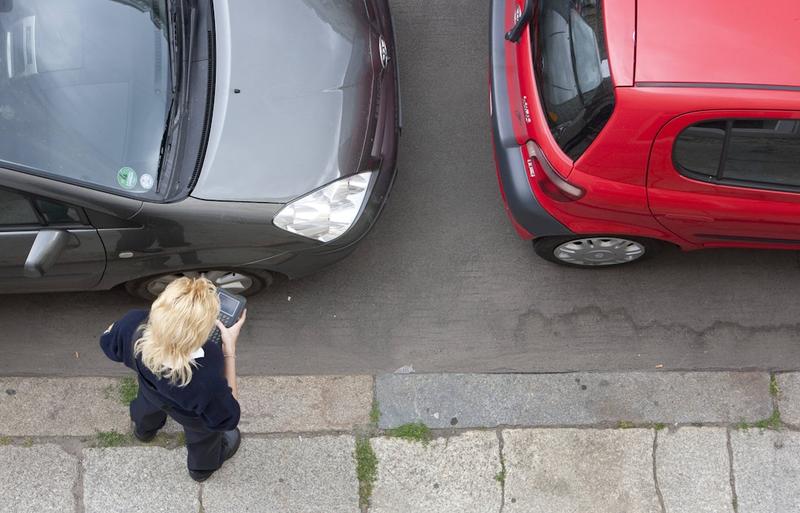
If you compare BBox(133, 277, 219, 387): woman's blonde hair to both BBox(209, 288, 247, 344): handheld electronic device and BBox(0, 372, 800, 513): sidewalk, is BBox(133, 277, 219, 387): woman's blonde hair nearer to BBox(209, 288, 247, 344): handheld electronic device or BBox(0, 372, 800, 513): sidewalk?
BBox(209, 288, 247, 344): handheld electronic device

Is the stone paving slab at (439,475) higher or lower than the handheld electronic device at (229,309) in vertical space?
lower

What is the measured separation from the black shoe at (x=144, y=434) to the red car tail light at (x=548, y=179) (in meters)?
2.48

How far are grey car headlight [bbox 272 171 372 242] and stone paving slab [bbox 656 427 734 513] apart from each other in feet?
7.19

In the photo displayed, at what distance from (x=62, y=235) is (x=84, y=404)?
1239mm

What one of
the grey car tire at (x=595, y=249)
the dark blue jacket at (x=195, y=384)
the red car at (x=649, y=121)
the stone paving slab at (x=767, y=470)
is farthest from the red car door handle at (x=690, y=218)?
the dark blue jacket at (x=195, y=384)

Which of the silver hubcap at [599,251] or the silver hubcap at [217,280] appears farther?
the silver hubcap at [599,251]

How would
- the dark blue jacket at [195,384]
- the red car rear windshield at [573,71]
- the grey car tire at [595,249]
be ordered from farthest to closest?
1. the grey car tire at [595,249]
2. the red car rear windshield at [573,71]
3. the dark blue jacket at [195,384]

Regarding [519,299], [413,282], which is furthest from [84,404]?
[519,299]

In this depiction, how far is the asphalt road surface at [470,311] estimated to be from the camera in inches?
179

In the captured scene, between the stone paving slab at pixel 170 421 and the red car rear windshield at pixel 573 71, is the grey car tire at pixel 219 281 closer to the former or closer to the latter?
the stone paving slab at pixel 170 421

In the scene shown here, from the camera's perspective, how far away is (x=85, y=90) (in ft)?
12.2

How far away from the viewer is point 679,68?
11.2 feet

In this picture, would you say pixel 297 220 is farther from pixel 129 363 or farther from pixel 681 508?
pixel 681 508

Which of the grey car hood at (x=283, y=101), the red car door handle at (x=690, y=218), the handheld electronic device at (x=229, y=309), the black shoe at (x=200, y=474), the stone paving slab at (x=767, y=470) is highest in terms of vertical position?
the grey car hood at (x=283, y=101)
